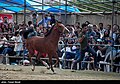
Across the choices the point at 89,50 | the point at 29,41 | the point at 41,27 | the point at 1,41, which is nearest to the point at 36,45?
the point at 29,41

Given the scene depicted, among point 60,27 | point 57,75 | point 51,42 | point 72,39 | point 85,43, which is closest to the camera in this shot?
point 57,75

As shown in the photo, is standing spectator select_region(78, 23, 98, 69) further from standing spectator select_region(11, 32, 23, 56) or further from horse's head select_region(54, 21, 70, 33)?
standing spectator select_region(11, 32, 23, 56)

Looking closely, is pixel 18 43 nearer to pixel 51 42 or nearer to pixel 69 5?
pixel 69 5

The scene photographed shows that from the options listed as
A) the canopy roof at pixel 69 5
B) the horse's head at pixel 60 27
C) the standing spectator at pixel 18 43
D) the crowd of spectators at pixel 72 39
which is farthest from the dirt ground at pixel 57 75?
the standing spectator at pixel 18 43

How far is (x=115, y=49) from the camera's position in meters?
15.4

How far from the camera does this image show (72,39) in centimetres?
1758

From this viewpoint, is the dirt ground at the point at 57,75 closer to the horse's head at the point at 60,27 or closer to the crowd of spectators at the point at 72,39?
the horse's head at the point at 60,27

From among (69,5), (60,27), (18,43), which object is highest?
(69,5)

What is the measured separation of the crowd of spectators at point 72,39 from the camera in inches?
627

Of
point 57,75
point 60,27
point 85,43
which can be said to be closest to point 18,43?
point 85,43

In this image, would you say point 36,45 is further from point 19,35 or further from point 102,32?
point 19,35

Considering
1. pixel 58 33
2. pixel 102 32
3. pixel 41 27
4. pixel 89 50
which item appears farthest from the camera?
pixel 41 27

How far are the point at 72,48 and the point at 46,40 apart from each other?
2.62 meters

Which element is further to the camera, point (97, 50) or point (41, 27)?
Answer: point (41, 27)
